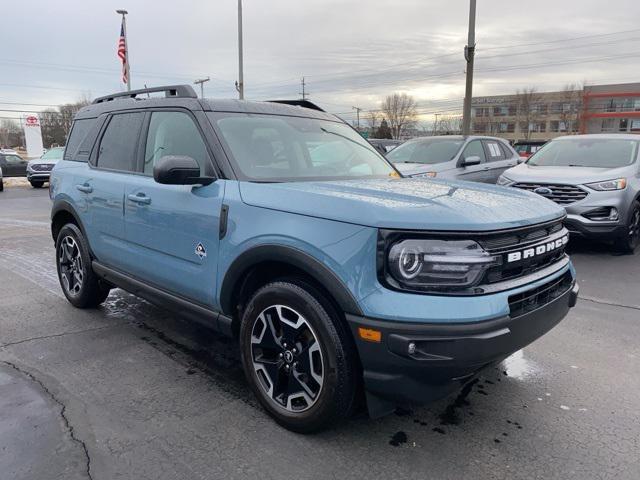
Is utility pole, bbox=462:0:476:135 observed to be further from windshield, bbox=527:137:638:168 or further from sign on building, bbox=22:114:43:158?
sign on building, bbox=22:114:43:158

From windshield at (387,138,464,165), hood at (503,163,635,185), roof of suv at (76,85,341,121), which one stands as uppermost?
roof of suv at (76,85,341,121)

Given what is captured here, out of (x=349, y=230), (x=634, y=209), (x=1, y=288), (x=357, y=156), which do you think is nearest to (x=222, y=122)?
(x=357, y=156)

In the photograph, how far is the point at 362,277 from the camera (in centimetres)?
229

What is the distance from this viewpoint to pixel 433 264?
2.26m

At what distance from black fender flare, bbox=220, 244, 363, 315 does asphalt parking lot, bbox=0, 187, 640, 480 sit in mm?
734

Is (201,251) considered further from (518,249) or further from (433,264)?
(518,249)

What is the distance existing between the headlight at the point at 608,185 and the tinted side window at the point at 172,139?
5740 millimetres

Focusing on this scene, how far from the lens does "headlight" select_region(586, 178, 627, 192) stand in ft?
22.3

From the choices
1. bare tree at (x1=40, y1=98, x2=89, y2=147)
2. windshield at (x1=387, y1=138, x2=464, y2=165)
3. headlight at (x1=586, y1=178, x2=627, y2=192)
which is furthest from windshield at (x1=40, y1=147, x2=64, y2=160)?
bare tree at (x1=40, y1=98, x2=89, y2=147)

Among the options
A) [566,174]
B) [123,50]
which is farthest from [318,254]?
[123,50]

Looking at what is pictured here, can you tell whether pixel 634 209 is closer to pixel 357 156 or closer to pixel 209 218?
pixel 357 156

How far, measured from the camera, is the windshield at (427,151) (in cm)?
943

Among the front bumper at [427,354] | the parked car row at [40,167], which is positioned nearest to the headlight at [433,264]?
the front bumper at [427,354]

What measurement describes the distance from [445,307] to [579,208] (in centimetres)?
557
